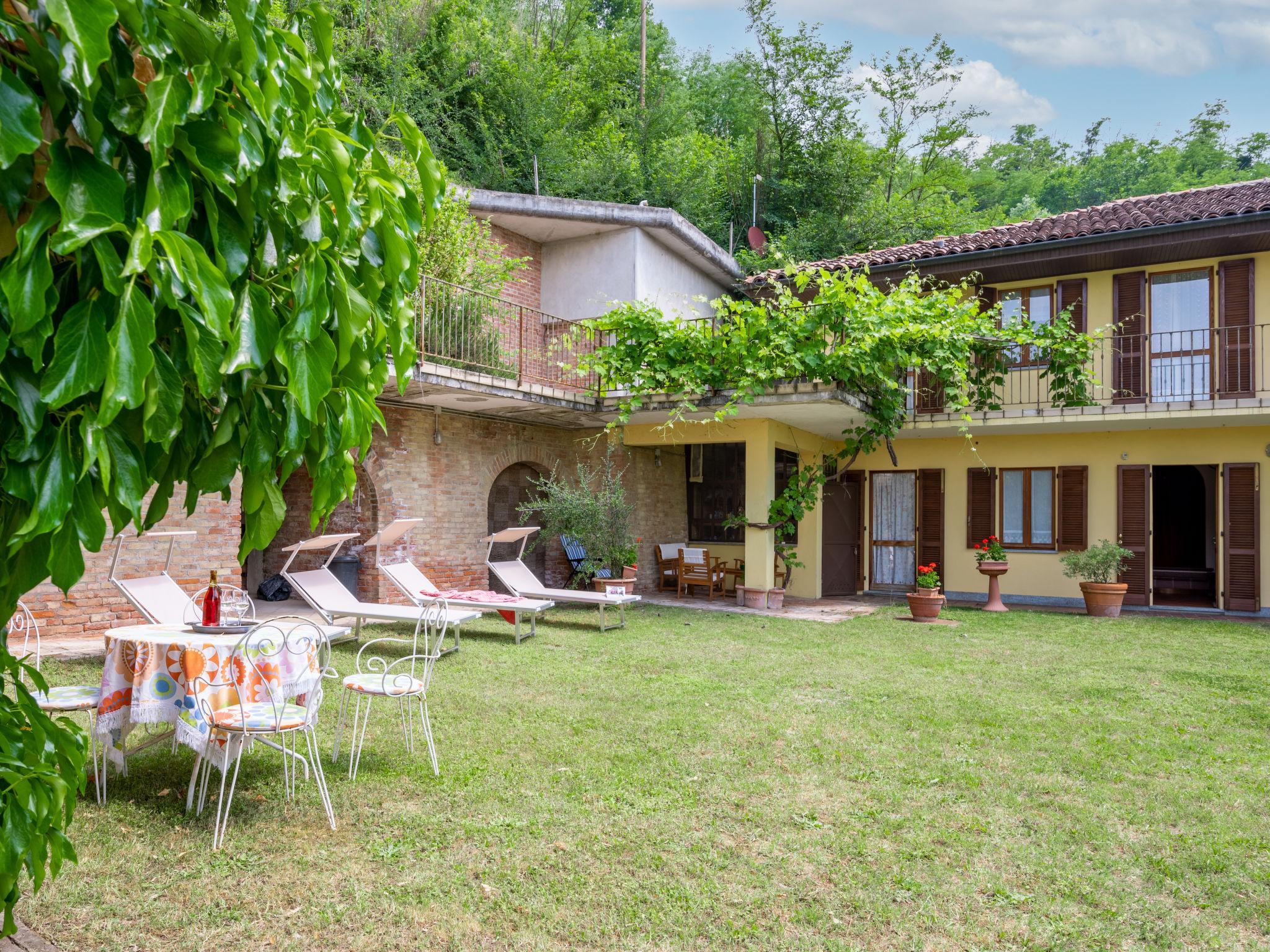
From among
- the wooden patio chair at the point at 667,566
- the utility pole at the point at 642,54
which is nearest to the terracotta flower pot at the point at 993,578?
the wooden patio chair at the point at 667,566

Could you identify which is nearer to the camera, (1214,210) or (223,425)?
(223,425)

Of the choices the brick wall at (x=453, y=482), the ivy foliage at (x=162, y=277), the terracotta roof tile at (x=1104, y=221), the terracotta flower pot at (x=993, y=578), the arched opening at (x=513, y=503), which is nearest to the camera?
the ivy foliage at (x=162, y=277)

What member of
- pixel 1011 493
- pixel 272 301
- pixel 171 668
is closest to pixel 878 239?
pixel 1011 493

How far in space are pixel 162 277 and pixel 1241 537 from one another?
15043 mm

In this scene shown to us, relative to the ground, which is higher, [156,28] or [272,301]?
[156,28]

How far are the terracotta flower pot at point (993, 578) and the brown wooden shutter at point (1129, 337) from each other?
3.04 m

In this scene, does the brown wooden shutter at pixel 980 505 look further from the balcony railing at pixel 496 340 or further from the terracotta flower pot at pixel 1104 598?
the balcony railing at pixel 496 340

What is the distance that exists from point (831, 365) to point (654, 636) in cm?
412

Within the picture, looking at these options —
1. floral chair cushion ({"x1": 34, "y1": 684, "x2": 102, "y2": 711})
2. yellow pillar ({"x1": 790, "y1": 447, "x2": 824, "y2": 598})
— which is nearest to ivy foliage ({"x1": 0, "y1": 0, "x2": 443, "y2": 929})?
floral chair cushion ({"x1": 34, "y1": 684, "x2": 102, "y2": 711})

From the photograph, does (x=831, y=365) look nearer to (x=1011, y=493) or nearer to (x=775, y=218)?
(x=1011, y=493)

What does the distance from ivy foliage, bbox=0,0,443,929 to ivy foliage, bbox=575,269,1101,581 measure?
971cm

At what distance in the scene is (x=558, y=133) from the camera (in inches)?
824

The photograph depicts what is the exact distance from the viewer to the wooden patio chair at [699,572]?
13164mm

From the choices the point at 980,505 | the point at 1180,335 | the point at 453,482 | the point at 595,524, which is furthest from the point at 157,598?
the point at 1180,335
